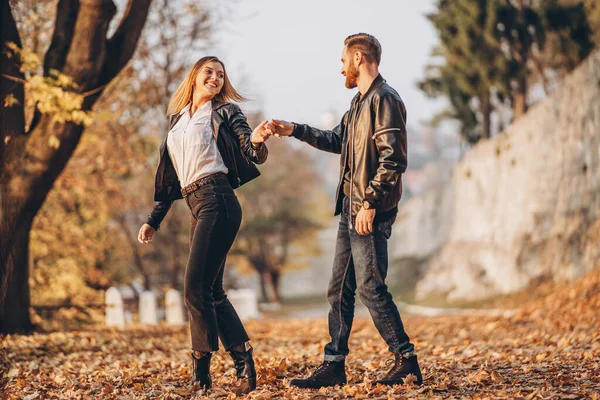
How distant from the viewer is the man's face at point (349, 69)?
5.32 m

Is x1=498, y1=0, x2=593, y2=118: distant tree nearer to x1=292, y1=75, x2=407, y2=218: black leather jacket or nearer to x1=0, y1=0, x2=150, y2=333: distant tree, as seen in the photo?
x1=0, y1=0, x2=150, y2=333: distant tree

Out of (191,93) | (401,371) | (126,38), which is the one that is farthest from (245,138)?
(126,38)

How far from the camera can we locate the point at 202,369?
5551 millimetres

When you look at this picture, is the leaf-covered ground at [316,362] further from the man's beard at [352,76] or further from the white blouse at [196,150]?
the man's beard at [352,76]

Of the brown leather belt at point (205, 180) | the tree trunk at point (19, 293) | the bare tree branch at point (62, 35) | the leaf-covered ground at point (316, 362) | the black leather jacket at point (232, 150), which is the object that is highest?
the bare tree branch at point (62, 35)

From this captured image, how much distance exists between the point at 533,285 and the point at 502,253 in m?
2.82

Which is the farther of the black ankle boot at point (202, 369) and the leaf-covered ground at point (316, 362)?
the black ankle boot at point (202, 369)

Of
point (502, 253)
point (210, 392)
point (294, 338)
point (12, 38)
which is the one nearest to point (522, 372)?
point (210, 392)

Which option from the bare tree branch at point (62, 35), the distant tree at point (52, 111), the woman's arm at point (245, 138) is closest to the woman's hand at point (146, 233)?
the woman's arm at point (245, 138)

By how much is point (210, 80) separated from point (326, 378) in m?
2.23

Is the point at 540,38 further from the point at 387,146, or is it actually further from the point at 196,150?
the point at 196,150

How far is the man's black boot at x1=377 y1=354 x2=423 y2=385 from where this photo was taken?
5203 mm

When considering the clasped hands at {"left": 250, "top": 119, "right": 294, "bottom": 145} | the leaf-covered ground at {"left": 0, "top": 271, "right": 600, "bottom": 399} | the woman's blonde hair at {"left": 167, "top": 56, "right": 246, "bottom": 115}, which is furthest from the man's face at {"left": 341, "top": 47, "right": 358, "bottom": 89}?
the leaf-covered ground at {"left": 0, "top": 271, "right": 600, "bottom": 399}

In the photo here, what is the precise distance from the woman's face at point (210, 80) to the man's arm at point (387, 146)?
3.91 feet
